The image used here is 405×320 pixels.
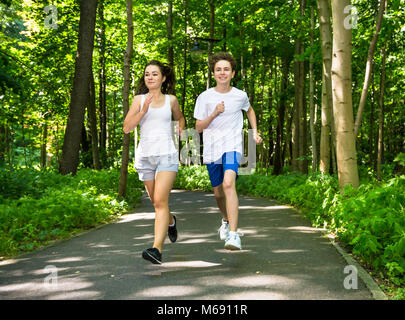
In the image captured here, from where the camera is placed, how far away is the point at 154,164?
5336 millimetres

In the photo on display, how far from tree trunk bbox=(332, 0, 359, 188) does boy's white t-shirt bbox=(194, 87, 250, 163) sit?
96.9 inches

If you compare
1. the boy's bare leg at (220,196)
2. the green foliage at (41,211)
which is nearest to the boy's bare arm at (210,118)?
the boy's bare leg at (220,196)

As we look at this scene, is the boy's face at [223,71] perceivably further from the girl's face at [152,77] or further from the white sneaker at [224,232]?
the white sneaker at [224,232]

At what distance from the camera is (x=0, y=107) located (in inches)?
742

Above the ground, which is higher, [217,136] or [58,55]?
[58,55]

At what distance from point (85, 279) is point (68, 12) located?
14.7 m

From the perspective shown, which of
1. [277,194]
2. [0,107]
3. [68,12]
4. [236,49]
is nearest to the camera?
[277,194]

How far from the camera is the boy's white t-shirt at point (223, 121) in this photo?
5.67 metres

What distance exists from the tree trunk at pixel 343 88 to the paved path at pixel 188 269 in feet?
4.72

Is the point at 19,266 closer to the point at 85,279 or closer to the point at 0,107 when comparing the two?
the point at 85,279

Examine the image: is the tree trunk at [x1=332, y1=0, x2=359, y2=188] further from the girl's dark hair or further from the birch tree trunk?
the girl's dark hair
